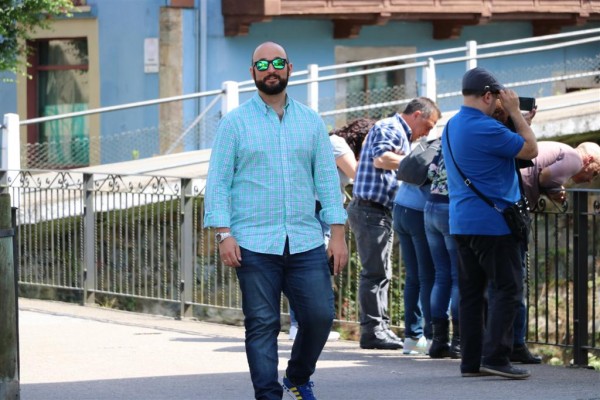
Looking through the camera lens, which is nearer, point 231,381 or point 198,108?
point 231,381

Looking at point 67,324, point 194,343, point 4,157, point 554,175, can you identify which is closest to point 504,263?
point 554,175

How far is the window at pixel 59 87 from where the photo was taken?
26.0 meters

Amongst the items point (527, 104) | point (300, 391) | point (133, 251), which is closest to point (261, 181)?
point (300, 391)

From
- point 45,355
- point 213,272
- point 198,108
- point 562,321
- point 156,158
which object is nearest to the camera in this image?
point 45,355

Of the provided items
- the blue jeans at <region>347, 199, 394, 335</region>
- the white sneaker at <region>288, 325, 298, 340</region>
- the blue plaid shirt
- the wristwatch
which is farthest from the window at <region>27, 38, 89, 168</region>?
the wristwatch

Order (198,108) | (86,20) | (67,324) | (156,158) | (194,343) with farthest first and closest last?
(86,20) < (198,108) < (156,158) < (67,324) < (194,343)

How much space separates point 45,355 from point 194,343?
47.4 inches

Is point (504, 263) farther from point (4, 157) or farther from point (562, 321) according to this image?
point (4, 157)

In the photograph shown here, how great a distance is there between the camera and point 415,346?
10.6m

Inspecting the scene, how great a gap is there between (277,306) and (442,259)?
2.76 metres

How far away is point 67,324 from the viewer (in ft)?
40.8

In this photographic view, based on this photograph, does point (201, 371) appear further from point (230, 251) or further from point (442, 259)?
point (230, 251)

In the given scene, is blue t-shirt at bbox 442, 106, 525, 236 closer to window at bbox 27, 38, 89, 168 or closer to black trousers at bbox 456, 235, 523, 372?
black trousers at bbox 456, 235, 523, 372

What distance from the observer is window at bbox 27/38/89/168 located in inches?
1024
